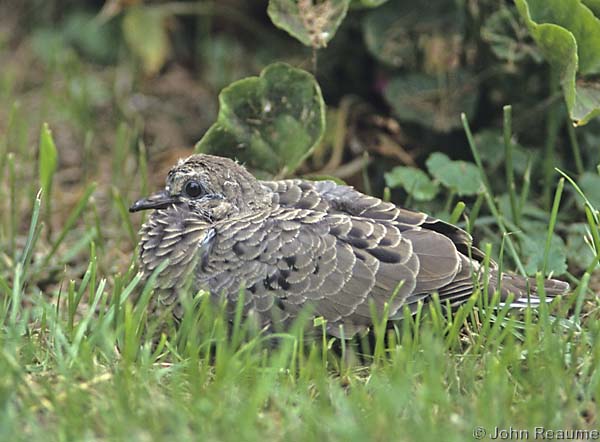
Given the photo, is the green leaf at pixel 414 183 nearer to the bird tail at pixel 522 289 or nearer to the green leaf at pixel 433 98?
the green leaf at pixel 433 98

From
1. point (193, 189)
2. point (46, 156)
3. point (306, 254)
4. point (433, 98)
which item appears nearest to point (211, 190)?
point (193, 189)

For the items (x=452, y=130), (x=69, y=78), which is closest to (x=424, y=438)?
(x=452, y=130)

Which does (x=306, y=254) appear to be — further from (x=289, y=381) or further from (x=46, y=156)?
(x=46, y=156)

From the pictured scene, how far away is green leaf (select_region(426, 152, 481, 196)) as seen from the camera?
159 inches

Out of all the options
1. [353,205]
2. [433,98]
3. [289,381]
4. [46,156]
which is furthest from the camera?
[433,98]

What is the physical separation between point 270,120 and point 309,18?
0.49 m

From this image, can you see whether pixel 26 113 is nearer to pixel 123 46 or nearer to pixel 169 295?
pixel 123 46

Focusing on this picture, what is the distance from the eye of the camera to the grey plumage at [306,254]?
3.33 meters

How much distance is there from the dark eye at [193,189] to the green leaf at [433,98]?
134cm

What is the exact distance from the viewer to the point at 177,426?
243cm

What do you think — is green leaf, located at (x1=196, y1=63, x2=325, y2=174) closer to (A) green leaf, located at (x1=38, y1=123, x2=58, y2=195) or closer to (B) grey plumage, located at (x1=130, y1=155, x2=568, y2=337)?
(B) grey plumage, located at (x1=130, y1=155, x2=568, y2=337)

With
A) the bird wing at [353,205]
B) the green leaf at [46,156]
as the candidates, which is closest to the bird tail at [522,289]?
the bird wing at [353,205]

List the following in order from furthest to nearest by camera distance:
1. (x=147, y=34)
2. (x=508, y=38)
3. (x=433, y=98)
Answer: (x=147, y=34) < (x=433, y=98) < (x=508, y=38)

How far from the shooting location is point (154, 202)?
3719 mm
